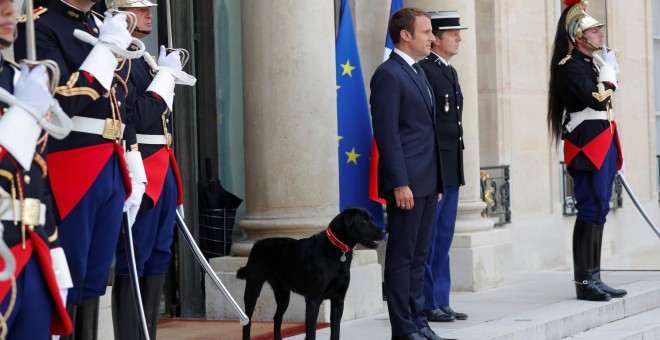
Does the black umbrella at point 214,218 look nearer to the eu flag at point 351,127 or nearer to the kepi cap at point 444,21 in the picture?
the eu flag at point 351,127

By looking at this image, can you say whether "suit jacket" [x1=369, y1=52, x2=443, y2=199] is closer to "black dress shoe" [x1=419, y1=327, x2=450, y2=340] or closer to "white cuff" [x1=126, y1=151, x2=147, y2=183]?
"black dress shoe" [x1=419, y1=327, x2=450, y2=340]

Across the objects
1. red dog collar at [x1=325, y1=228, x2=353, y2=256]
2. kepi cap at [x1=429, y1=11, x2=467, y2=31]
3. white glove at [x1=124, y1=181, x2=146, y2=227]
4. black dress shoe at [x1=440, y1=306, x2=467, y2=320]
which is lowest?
black dress shoe at [x1=440, y1=306, x2=467, y2=320]

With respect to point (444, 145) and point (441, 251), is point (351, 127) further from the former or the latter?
point (444, 145)

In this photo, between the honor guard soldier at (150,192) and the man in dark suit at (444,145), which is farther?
the man in dark suit at (444,145)

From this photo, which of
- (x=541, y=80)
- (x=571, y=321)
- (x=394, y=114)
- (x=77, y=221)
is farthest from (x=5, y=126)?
(x=541, y=80)

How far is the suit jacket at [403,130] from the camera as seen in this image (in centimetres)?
663

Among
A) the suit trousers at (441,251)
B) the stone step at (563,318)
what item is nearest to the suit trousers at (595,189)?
the stone step at (563,318)

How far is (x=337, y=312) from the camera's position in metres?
6.82

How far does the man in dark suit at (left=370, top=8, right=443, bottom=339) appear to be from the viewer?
21.8ft

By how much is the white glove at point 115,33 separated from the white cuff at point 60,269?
0.99 meters

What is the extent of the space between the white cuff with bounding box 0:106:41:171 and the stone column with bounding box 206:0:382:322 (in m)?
4.75

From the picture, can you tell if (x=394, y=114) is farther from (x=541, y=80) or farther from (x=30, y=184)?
(x=541, y=80)

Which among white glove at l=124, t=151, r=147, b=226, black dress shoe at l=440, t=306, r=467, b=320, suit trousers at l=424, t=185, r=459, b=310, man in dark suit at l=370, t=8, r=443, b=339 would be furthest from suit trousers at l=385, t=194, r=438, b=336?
white glove at l=124, t=151, r=147, b=226

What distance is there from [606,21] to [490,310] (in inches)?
265
